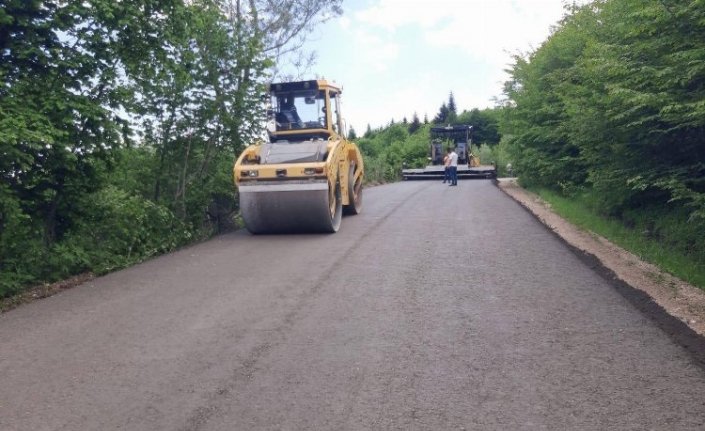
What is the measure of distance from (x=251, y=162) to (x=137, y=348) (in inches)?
275

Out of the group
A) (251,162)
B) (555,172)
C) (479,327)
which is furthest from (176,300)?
(555,172)

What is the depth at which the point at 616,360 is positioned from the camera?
517 cm

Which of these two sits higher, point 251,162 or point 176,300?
point 251,162

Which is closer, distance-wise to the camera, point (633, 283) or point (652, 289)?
point (652, 289)

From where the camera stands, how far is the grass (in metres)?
8.38

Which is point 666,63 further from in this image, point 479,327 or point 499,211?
point 499,211

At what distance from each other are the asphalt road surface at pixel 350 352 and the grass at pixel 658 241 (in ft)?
3.54

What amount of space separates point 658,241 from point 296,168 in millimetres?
6117

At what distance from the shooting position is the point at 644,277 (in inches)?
313

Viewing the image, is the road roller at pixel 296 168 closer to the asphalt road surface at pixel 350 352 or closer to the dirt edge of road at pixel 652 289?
the asphalt road surface at pixel 350 352

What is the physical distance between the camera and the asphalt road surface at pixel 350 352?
432 cm

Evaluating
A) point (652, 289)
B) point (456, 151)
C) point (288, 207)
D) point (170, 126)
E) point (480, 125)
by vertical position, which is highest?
point (480, 125)

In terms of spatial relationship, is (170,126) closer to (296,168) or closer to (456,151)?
(296,168)

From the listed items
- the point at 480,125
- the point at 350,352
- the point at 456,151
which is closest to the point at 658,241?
the point at 350,352
